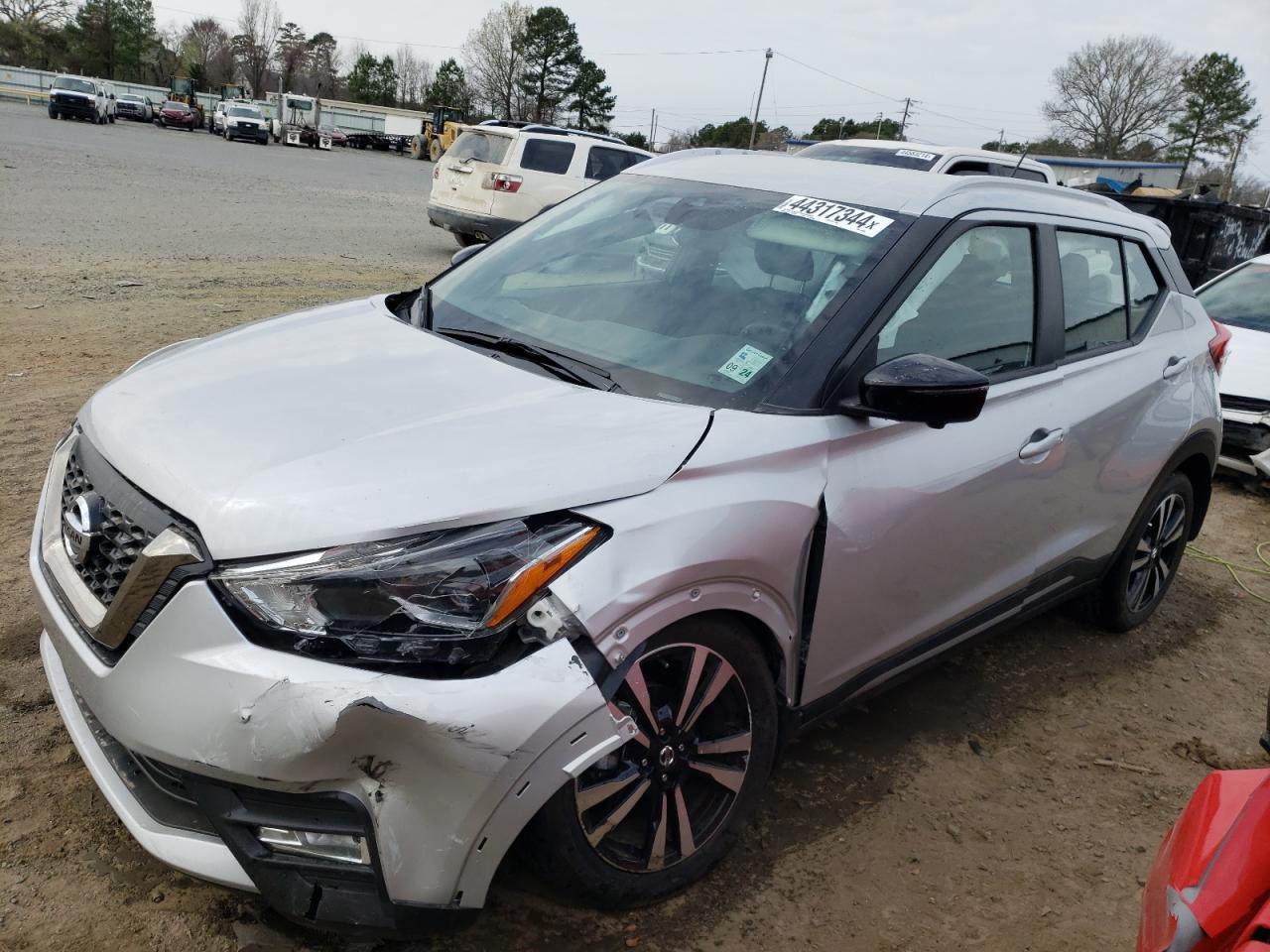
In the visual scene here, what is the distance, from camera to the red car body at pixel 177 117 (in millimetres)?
51812

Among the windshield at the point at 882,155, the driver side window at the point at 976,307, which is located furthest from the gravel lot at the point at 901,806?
the windshield at the point at 882,155

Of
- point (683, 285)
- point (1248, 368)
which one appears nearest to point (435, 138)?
point (1248, 368)

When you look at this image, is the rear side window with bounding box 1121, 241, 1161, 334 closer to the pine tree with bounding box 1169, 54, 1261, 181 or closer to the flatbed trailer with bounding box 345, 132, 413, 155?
the flatbed trailer with bounding box 345, 132, 413, 155

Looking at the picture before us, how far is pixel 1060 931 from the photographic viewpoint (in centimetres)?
271

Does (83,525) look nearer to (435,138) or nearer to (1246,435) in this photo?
(1246,435)

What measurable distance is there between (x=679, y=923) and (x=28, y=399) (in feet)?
16.5

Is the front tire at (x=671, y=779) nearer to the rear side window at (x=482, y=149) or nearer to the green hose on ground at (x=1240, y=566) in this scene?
the green hose on ground at (x=1240, y=566)

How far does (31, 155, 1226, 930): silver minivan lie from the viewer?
6.31 ft

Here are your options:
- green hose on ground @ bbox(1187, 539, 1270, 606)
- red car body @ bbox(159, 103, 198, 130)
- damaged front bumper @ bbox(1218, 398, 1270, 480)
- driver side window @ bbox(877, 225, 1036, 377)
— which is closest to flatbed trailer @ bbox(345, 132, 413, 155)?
red car body @ bbox(159, 103, 198, 130)

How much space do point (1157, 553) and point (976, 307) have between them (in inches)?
80.0

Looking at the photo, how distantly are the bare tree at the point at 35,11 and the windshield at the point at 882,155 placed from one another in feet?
325

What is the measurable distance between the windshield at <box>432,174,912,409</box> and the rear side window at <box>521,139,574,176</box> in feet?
36.9

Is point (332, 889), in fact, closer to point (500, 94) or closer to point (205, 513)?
point (205, 513)

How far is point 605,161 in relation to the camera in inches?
605
